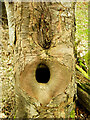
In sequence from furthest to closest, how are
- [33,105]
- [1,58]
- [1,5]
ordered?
[1,58] → [1,5] → [33,105]

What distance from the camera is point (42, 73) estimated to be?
1.10m

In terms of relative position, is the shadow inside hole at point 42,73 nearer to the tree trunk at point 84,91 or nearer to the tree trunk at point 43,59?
the tree trunk at point 43,59

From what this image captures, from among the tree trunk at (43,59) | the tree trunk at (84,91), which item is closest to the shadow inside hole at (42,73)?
the tree trunk at (43,59)

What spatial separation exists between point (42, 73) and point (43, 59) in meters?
0.18

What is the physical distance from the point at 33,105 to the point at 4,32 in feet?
6.03

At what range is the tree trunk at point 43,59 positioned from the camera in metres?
0.96

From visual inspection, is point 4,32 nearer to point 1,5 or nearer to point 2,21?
point 2,21

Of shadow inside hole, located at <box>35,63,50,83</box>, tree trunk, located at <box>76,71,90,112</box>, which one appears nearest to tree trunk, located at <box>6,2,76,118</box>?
shadow inside hole, located at <box>35,63,50,83</box>

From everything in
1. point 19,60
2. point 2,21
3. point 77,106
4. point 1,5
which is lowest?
point 77,106

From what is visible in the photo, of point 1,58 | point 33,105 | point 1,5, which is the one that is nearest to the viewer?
point 33,105

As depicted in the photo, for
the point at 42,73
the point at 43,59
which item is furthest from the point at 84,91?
the point at 43,59

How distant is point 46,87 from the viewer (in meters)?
0.97

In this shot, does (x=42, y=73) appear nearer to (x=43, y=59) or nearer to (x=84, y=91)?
(x=43, y=59)

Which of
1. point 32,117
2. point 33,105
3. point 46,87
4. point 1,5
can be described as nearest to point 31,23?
point 46,87
